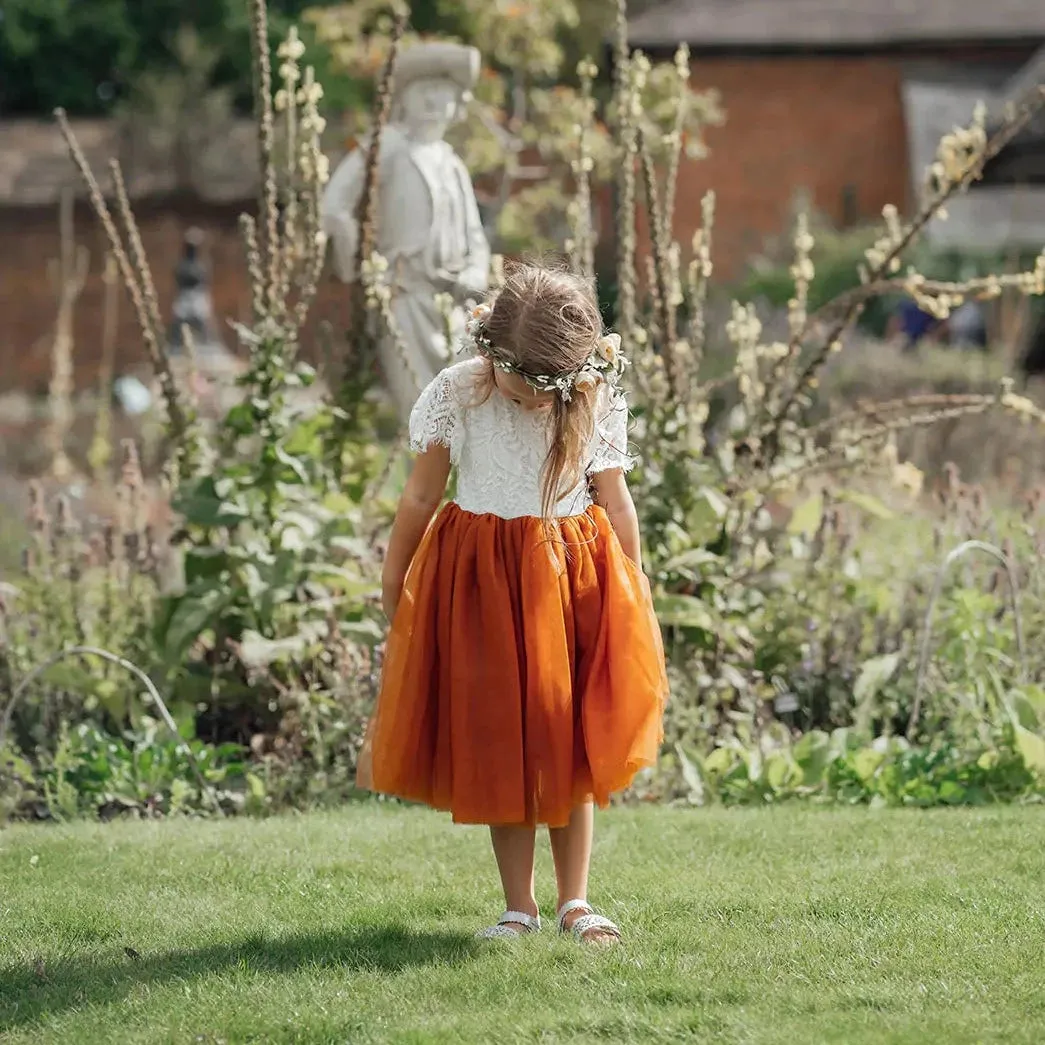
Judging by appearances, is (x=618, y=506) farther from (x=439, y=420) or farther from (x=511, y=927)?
(x=511, y=927)

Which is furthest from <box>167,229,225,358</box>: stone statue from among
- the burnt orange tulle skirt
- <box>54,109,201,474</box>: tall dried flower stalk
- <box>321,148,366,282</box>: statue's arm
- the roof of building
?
the burnt orange tulle skirt

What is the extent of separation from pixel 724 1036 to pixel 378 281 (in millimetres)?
3303

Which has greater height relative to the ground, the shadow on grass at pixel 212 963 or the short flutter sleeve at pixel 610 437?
the short flutter sleeve at pixel 610 437

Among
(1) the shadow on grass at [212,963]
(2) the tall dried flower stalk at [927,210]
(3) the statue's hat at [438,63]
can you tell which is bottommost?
(1) the shadow on grass at [212,963]

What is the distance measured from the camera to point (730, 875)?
175 inches

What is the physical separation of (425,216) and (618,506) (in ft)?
13.5

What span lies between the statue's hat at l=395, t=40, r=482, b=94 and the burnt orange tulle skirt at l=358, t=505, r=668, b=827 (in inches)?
170

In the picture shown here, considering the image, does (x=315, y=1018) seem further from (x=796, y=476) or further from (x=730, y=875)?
(x=796, y=476)

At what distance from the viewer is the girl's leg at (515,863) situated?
3.97 meters

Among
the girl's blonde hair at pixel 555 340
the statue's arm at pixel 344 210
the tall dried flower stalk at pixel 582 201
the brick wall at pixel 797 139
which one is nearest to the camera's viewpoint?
the girl's blonde hair at pixel 555 340

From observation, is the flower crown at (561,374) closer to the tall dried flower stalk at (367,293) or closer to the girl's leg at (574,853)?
the girl's leg at (574,853)

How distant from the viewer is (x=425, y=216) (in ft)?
25.9

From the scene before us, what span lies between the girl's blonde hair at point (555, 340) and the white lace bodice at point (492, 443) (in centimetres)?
3


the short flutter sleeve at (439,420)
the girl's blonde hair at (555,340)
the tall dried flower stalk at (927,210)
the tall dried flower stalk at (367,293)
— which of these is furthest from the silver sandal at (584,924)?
the tall dried flower stalk at (927,210)
